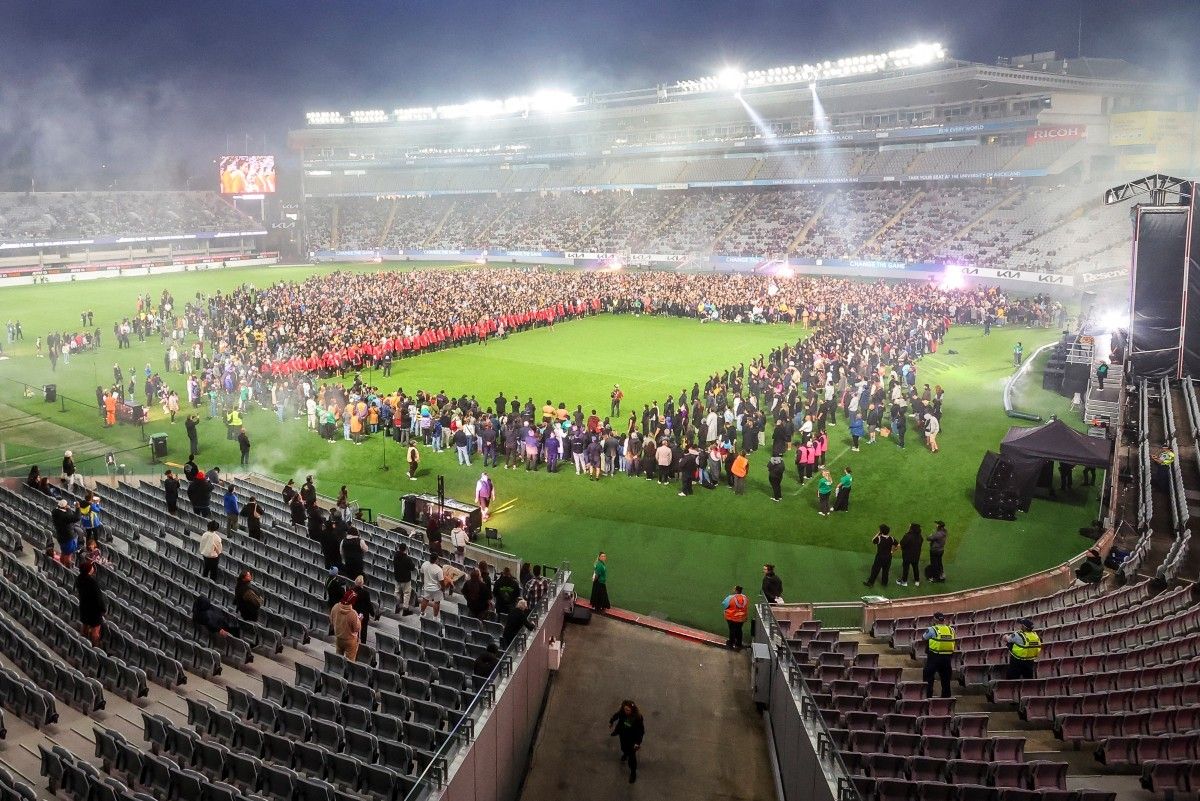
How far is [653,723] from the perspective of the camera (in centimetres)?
1120

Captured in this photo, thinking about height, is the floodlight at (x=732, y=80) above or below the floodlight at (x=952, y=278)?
above

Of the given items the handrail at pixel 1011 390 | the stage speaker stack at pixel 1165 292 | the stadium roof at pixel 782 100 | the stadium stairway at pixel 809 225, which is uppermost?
the stadium roof at pixel 782 100

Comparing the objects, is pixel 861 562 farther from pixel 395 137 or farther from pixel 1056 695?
pixel 395 137

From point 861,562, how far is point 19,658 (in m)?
12.6

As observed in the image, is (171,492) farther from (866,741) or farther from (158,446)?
(866,741)

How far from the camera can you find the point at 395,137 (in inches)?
3821

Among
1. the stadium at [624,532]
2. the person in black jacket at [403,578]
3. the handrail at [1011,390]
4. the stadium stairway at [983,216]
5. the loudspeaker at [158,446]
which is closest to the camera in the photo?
the stadium at [624,532]

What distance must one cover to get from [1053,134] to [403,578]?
59.6 metres

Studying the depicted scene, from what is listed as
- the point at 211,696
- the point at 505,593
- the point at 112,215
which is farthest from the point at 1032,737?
the point at 112,215

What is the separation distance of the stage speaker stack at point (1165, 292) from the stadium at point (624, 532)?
98mm

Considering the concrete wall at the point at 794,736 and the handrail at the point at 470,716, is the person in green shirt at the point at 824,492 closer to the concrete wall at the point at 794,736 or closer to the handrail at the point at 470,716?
the concrete wall at the point at 794,736

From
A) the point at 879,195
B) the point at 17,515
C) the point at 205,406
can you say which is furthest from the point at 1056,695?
the point at 879,195

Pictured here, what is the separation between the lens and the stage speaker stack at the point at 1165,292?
24578 mm

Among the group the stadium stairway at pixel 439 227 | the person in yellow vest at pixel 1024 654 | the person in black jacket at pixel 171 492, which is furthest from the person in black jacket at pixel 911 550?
the stadium stairway at pixel 439 227
